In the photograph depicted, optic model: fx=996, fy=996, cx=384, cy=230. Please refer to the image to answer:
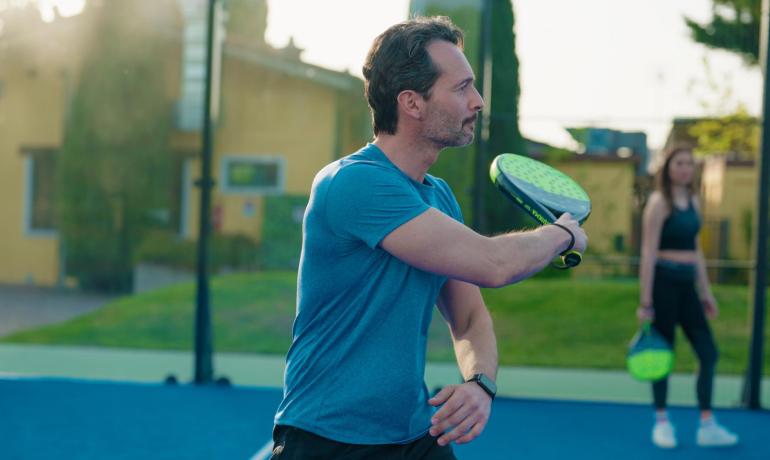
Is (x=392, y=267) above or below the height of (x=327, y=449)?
above

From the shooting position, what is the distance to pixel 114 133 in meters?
13.5

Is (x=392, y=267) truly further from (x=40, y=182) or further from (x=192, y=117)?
(x=40, y=182)

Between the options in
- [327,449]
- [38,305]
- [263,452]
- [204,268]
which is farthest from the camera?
[38,305]

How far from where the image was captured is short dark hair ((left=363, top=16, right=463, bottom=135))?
7.29 ft

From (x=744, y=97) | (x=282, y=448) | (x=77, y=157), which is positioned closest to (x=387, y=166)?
(x=282, y=448)

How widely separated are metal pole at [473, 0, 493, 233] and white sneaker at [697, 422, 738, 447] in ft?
6.85

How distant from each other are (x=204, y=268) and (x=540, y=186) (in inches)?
221

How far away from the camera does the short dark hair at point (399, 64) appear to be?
2.22 metres

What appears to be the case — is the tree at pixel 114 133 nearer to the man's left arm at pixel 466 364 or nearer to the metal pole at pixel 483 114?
the metal pole at pixel 483 114

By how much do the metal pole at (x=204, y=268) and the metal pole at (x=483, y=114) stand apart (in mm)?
2023

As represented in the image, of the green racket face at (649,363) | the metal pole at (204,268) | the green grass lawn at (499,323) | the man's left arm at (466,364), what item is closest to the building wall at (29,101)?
the green grass lawn at (499,323)

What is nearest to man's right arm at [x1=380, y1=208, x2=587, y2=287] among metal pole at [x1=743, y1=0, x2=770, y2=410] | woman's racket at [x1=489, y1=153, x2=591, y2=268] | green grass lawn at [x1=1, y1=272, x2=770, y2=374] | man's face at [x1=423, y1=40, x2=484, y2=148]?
woman's racket at [x1=489, y1=153, x2=591, y2=268]

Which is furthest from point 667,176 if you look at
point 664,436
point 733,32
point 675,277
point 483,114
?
point 733,32

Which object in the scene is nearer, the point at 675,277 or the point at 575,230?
the point at 575,230
